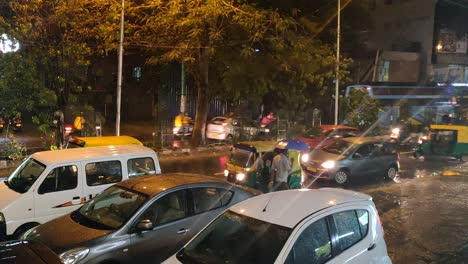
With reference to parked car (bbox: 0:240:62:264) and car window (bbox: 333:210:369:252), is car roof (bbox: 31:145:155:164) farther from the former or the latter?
car window (bbox: 333:210:369:252)

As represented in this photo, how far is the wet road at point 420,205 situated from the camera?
8906 mm

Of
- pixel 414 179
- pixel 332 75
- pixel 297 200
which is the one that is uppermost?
pixel 332 75

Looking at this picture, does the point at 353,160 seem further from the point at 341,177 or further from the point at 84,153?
the point at 84,153

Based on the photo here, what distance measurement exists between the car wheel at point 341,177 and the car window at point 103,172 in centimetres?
832

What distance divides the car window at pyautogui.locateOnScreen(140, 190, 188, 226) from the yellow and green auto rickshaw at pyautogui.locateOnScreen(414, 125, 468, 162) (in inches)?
A: 700

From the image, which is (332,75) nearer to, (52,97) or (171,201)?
(52,97)

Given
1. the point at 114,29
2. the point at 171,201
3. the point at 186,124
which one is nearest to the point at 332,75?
the point at 186,124

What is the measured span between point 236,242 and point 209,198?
2.33 m

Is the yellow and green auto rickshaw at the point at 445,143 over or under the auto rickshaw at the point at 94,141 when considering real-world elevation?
under

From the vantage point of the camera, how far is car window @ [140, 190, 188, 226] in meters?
6.49

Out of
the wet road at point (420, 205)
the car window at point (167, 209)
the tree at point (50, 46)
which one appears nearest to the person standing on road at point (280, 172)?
the wet road at point (420, 205)

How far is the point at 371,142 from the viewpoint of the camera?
16.1 m

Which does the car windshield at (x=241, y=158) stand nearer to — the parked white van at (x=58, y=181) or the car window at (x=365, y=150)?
the parked white van at (x=58, y=181)

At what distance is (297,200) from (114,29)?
15292mm
